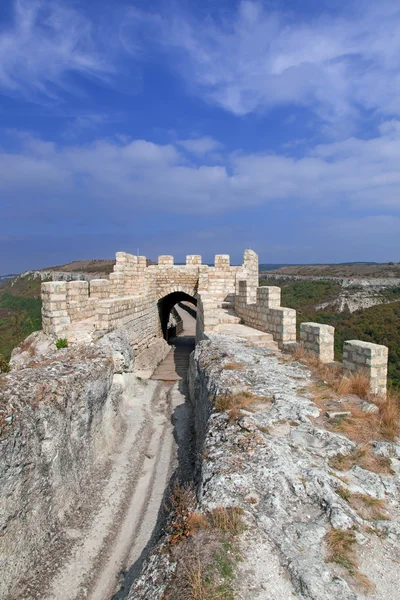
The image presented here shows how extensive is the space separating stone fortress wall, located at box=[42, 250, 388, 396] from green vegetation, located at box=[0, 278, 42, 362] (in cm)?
505

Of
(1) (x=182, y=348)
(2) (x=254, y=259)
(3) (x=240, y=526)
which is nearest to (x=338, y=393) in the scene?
(3) (x=240, y=526)

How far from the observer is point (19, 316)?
22797 mm

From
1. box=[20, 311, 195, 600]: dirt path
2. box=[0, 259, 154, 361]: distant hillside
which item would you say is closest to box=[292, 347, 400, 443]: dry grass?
box=[20, 311, 195, 600]: dirt path

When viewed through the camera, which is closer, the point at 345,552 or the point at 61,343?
the point at 345,552

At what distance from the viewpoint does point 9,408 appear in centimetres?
466

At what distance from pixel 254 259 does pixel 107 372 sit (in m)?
10.3

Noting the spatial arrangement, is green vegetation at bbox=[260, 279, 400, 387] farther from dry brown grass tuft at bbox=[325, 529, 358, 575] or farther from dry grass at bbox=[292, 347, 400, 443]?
dry brown grass tuft at bbox=[325, 529, 358, 575]

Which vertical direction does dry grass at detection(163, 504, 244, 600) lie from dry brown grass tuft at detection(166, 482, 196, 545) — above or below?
above

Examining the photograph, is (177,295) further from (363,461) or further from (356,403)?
(363,461)

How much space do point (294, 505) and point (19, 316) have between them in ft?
74.7

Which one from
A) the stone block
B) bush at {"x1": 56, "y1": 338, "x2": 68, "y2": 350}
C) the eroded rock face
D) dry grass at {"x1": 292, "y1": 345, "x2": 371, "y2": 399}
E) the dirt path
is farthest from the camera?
bush at {"x1": 56, "y1": 338, "x2": 68, "y2": 350}

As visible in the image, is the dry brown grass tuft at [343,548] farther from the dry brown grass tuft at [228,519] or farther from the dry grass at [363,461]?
the dry grass at [363,461]

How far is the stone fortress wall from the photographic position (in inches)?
289

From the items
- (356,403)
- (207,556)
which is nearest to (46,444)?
(207,556)
